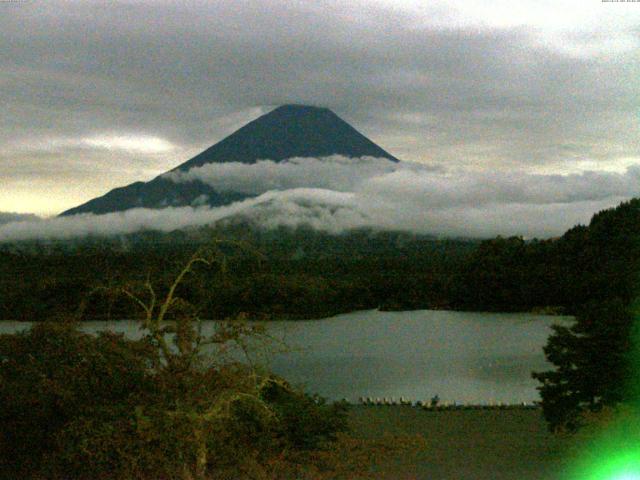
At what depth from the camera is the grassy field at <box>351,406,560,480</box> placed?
7.68 meters

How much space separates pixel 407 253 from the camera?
4725 centimetres

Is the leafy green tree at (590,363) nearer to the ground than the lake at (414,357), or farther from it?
farther from it

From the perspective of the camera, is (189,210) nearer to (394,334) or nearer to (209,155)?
(209,155)

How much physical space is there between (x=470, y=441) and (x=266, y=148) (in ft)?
175

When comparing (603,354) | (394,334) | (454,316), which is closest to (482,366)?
(394,334)

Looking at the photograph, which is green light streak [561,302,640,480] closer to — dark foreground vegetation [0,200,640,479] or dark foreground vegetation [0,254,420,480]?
dark foreground vegetation [0,200,640,479]

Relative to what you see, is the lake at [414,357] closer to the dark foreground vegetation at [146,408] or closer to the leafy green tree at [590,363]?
the leafy green tree at [590,363]

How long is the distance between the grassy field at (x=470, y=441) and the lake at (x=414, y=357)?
1734 millimetres

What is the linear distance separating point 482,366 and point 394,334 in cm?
584

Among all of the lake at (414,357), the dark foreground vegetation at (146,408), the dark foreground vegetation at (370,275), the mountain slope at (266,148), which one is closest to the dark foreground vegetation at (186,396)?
the dark foreground vegetation at (146,408)

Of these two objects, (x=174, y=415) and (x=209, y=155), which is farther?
(x=209, y=155)

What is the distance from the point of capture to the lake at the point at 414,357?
14336mm

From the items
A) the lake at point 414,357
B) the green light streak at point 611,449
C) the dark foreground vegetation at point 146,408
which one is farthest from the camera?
the lake at point 414,357

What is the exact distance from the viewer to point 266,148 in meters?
61.8
